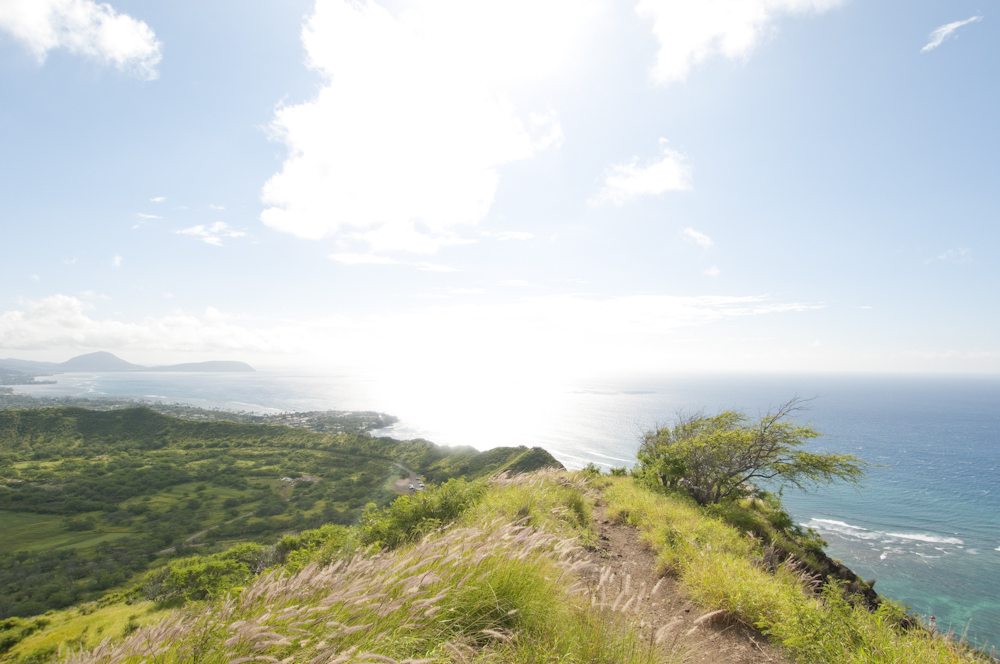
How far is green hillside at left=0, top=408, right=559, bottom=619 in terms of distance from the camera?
49500 mm

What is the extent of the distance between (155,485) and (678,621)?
10798 cm

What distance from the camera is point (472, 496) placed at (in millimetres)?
7809

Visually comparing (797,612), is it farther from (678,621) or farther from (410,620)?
(410,620)

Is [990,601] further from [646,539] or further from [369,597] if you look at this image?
[369,597]

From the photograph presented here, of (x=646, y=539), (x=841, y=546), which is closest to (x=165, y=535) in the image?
(x=646, y=539)

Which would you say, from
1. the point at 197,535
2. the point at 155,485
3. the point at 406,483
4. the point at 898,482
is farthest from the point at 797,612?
the point at 155,485

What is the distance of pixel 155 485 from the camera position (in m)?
78.0

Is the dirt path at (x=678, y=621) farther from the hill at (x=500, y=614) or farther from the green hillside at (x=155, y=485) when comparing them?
the green hillside at (x=155, y=485)

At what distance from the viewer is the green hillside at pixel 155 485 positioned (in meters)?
49.5

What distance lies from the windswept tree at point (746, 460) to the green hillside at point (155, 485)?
3658 centimetres

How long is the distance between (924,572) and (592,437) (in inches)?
3024

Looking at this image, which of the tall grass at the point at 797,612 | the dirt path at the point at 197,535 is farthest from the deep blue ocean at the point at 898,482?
the dirt path at the point at 197,535

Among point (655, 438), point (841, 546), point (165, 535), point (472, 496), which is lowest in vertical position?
point (165, 535)

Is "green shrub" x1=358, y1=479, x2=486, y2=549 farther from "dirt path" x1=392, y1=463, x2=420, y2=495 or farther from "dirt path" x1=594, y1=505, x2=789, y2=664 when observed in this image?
"dirt path" x1=392, y1=463, x2=420, y2=495
